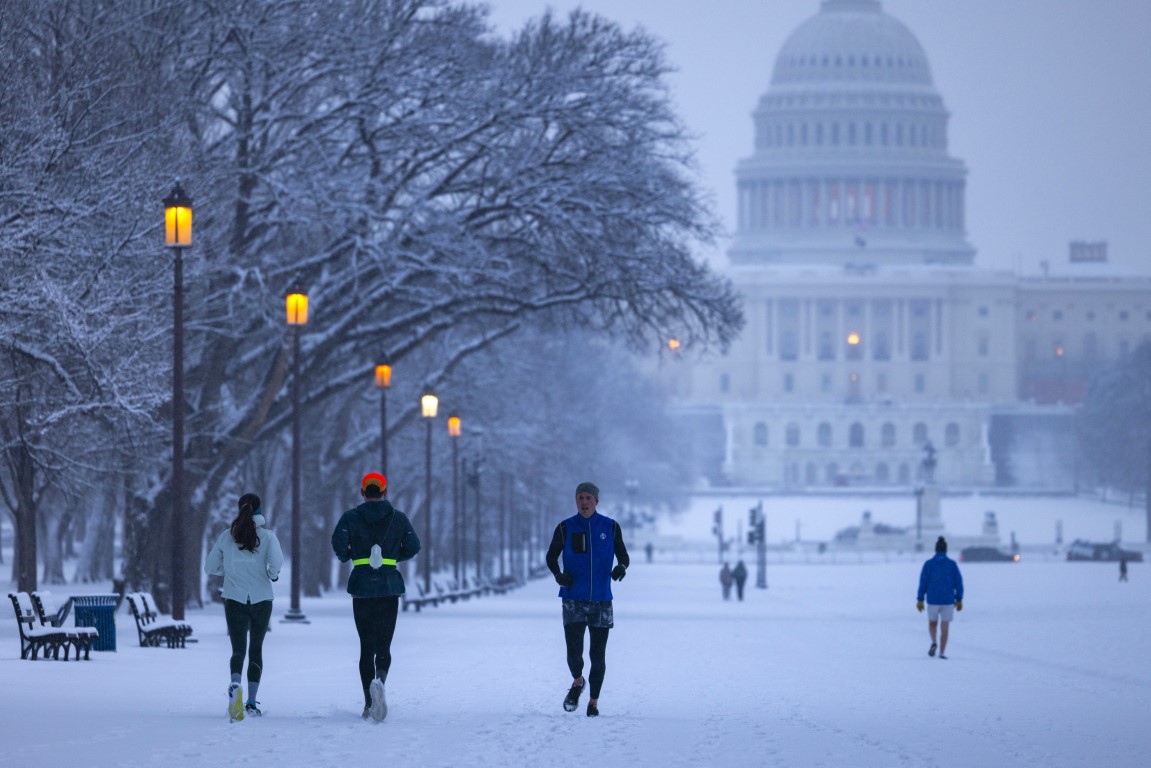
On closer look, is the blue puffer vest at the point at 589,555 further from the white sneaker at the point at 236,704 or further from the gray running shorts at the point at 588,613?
the white sneaker at the point at 236,704

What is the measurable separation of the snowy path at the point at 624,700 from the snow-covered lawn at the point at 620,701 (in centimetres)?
4

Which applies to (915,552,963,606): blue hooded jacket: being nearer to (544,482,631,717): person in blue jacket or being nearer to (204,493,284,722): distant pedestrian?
(544,482,631,717): person in blue jacket

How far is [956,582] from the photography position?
2873cm

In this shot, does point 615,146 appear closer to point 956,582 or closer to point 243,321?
point 243,321

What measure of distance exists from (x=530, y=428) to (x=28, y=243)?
125 ft

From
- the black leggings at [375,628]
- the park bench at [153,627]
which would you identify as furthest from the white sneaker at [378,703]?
the park bench at [153,627]

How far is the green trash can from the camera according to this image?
959 inches

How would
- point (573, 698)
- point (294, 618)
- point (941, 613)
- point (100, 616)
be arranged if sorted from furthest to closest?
point (294, 618), point (941, 613), point (100, 616), point (573, 698)

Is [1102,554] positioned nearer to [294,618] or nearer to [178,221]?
[294,618]

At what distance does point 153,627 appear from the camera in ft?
84.7

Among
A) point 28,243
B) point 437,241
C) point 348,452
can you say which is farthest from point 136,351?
point 348,452

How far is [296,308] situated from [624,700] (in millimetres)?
13282

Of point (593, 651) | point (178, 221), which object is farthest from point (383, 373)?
point (593, 651)

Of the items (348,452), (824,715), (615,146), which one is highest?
(615,146)
